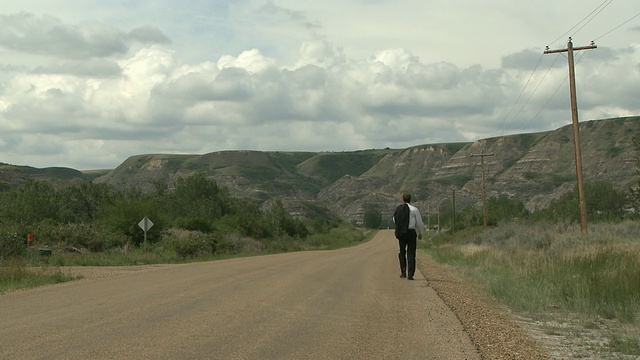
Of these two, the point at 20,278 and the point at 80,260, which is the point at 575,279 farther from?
the point at 80,260

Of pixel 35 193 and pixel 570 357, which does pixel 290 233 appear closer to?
pixel 35 193

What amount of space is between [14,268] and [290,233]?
283 feet

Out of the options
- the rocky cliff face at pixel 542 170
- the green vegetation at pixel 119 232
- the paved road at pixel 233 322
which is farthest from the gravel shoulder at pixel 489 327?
the rocky cliff face at pixel 542 170

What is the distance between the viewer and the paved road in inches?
342

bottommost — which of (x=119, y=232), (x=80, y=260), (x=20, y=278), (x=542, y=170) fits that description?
(x=80, y=260)

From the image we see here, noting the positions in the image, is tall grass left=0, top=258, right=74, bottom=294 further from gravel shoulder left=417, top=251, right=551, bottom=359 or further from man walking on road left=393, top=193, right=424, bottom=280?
gravel shoulder left=417, top=251, right=551, bottom=359

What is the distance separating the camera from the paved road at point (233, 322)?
28.5ft

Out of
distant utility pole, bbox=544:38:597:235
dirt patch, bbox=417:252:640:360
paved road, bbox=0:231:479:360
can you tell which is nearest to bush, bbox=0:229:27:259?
paved road, bbox=0:231:479:360

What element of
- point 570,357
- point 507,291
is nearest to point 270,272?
point 507,291

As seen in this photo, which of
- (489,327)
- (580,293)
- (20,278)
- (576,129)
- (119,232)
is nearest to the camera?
(489,327)

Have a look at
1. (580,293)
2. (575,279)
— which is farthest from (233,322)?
(575,279)

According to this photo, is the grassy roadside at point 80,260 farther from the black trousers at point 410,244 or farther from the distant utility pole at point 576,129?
the distant utility pole at point 576,129

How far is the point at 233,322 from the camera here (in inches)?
420

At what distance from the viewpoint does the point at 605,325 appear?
40.5 ft
